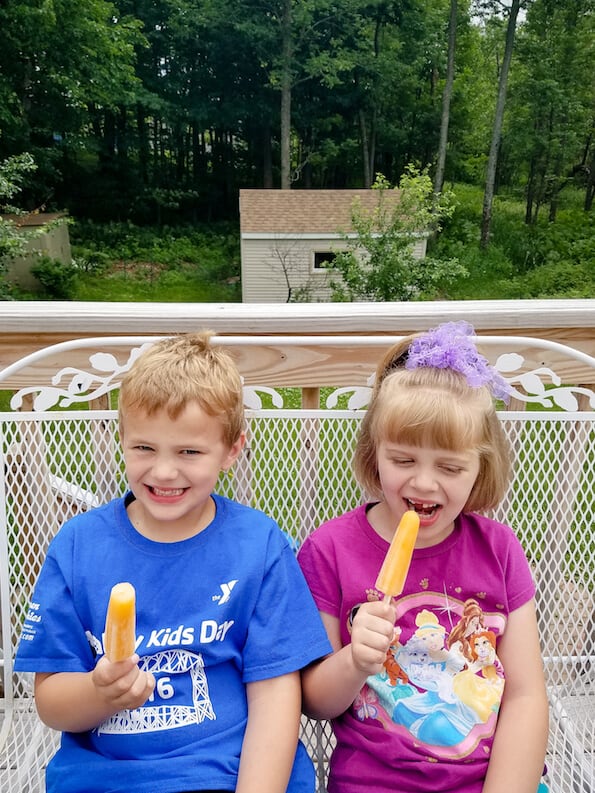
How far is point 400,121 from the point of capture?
33.9 metres

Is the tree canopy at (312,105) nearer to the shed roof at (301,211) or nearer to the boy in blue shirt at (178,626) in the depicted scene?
the shed roof at (301,211)

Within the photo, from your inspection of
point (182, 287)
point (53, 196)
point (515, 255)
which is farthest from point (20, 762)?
point (53, 196)

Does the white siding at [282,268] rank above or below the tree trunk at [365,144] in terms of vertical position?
below

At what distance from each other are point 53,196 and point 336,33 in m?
15.5

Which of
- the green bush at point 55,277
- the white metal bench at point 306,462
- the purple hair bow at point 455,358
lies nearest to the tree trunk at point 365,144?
the green bush at point 55,277

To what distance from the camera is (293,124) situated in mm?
33500

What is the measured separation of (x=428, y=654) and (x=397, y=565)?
1.57ft

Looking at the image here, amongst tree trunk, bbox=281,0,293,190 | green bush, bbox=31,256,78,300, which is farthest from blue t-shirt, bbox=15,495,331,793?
tree trunk, bbox=281,0,293,190

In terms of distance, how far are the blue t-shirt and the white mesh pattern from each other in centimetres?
38

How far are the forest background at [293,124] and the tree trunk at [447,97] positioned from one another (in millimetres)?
137

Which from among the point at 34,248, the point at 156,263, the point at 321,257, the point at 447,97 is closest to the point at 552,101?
the point at 447,97

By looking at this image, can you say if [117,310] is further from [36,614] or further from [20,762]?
[20,762]

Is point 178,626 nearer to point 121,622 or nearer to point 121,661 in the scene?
point 121,661

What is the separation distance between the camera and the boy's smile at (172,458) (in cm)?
147
